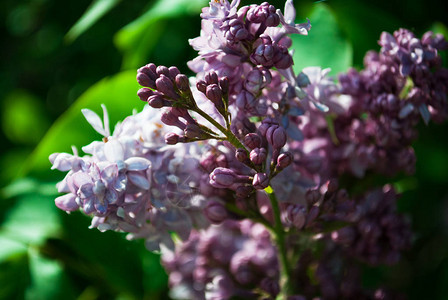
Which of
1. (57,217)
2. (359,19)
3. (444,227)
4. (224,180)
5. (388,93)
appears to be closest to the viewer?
(224,180)

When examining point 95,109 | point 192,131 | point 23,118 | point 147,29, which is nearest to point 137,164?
point 192,131

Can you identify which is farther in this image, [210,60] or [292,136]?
[292,136]

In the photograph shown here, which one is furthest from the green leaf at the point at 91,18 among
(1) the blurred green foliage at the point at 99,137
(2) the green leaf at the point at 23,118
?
(2) the green leaf at the point at 23,118

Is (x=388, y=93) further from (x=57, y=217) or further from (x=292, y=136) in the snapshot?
(x=57, y=217)

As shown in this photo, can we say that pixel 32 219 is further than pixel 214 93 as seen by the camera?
Yes

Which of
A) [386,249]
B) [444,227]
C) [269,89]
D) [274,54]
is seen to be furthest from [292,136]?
[444,227]

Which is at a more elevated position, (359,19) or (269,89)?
(269,89)

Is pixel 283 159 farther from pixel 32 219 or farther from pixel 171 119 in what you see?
pixel 32 219
